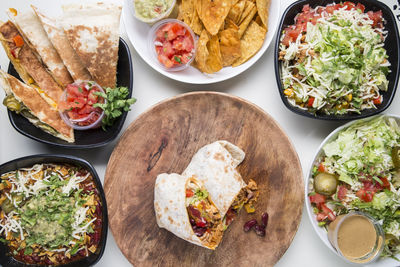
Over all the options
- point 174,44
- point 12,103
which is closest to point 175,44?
point 174,44

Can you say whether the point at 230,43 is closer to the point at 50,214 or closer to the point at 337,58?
the point at 337,58

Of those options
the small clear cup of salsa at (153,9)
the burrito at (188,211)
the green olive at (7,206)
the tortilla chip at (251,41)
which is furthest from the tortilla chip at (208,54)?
the green olive at (7,206)

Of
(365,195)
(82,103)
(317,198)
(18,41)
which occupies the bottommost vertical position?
(317,198)

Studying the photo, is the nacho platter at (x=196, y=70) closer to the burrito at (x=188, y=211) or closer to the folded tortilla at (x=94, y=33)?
the folded tortilla at (x=94, y=33)

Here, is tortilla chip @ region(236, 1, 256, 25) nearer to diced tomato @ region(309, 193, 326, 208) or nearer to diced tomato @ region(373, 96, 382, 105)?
diced tomato @ region(373, 96, 382, 105)

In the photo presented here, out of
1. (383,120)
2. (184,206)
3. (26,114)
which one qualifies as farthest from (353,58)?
(26,114)

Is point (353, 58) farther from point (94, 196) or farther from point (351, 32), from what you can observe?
point (94, 196)

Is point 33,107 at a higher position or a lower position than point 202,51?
lower
